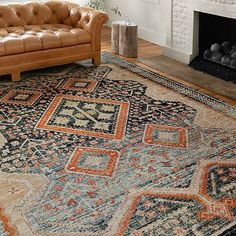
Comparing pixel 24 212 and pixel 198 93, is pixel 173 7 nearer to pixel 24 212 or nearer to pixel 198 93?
pixel 198 93

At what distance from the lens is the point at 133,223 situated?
2293 millimetres

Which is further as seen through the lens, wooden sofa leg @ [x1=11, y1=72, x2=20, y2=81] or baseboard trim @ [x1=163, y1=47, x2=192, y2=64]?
baseboard trim @ [x1=163, y1=47, x2=192, y2=64]

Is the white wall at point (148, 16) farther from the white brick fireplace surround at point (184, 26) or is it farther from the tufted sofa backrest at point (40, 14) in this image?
the tufted sofa backrest at point (40, 14)

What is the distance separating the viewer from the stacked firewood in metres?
4.51

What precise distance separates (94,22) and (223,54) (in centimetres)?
138

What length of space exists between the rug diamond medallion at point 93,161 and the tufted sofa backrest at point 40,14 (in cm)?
214

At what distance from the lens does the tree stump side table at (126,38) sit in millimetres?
4957

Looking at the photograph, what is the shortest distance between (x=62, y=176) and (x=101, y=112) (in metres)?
1.04

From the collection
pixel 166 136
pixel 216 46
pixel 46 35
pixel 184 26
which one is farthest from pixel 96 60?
pixel 166 136

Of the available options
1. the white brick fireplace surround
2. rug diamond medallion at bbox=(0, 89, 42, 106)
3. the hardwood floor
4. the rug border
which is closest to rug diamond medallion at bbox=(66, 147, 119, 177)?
rug diamond medallion at bbox=(0, 89, 42, 106)

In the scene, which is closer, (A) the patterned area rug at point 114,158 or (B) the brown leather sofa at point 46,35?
(A) the patterned area rug at point 114,158

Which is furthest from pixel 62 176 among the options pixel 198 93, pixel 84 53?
pixel 84 53

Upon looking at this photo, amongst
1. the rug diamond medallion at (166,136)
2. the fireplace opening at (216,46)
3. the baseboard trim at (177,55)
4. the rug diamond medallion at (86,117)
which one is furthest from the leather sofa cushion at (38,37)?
the rug diamond medallion at (166,136)

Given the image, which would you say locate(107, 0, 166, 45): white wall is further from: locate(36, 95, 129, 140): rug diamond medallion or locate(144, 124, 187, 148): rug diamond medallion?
locate(144, 124, 187, 148): rug diamond medallion
